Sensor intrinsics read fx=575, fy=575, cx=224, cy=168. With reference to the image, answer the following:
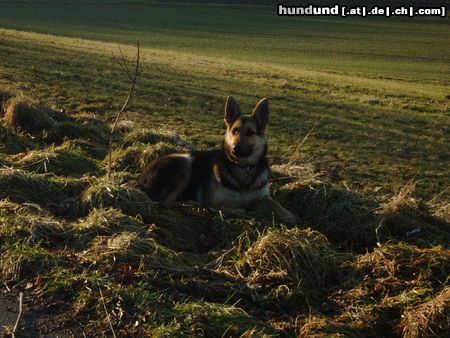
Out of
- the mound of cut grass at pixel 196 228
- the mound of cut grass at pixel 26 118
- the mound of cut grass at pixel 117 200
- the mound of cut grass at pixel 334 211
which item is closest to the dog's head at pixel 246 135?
the mound of cut grass at pixel 334 211

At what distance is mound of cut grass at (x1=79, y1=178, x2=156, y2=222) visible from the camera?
632cm

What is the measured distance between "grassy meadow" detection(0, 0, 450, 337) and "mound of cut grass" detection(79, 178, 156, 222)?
0.05ft

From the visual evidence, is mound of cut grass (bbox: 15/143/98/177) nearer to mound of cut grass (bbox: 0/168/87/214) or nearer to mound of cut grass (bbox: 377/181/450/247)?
mound of cut grass (bbox: 0/168/87/214)

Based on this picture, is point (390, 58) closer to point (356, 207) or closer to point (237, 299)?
point (356, 207)

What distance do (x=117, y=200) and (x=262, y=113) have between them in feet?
7.30

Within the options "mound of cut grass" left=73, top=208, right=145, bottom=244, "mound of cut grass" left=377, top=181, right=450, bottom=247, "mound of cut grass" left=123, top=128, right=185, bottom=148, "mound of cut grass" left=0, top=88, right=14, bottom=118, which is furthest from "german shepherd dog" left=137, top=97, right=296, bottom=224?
"mound of cut grass" left=0, top=88, right=14, bottom=118

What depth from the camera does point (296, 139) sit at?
12469 mm

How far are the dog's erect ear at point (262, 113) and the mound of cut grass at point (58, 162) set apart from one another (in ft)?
7.96

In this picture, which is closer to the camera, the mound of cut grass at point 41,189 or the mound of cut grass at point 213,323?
the mound of cut grass at point 213,323

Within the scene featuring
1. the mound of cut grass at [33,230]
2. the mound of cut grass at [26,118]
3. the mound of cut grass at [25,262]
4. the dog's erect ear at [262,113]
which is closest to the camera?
the mound of cut grass at [25,262]

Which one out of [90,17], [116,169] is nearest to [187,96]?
[116,169]

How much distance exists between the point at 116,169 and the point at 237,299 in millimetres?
4225

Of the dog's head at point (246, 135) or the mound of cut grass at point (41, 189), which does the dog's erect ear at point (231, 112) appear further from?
the mound of cut grass at point (41, 189)

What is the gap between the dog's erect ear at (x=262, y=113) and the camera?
7324 mm
